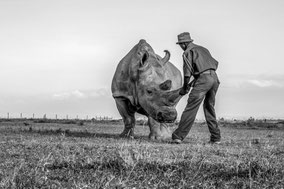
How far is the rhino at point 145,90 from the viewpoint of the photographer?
1215cm

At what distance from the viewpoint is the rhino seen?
1215 centimetres

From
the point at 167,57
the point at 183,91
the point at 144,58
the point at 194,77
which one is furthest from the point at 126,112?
the point at 194,77

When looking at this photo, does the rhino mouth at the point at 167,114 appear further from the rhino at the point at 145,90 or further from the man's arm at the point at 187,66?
the man's arm at the point at 187,66

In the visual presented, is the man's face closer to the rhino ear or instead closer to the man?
the man

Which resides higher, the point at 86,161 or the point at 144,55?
the point at 144,55

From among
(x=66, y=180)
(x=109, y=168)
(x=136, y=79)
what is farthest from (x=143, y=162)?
(x=136, y=79)

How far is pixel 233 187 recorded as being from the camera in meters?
5.38

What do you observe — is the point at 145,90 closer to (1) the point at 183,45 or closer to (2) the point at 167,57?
(1) the point at 183,45

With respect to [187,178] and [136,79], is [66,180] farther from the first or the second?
[136,79]

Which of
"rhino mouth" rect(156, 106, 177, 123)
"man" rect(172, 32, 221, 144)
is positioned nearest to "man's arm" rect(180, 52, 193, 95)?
"man" rect(172, 32, 221, 144)

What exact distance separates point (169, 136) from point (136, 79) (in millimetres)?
1814

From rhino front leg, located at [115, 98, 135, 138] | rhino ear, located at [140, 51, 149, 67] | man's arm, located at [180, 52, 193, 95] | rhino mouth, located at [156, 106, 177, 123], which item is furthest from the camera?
rhino front leg, located at [115, 98, 135, 138]

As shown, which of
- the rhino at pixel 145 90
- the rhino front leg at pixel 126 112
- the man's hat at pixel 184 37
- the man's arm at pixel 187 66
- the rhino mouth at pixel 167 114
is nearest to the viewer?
the man's arm at pixel 187 66

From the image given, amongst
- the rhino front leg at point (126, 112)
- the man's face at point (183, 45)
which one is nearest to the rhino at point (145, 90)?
the rhino front leg at point (126, 112)
